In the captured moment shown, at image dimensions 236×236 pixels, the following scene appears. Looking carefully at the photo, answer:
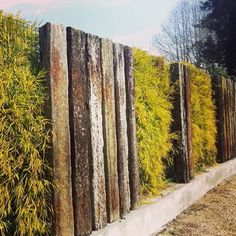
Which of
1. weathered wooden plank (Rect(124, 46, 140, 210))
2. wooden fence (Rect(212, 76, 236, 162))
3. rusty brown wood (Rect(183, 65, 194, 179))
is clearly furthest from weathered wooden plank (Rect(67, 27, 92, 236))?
wooden fence (Rect(212, 76, 236, 162))

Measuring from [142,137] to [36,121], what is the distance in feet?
7.17

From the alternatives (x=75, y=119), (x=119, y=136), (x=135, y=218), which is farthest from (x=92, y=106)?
(x=135, y=218)

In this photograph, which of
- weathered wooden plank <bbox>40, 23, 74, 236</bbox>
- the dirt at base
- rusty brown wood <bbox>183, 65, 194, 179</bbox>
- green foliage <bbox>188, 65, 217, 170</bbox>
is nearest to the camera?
weathered wooden plank <bbox>40, 23, 74, 236</bbox>

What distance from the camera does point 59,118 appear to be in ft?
11.3

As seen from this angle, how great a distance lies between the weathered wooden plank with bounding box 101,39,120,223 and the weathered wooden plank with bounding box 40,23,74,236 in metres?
0.64

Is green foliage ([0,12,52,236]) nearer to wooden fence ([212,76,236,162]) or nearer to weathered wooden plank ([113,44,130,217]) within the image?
weathered wooden plank ([113,44,130,217])

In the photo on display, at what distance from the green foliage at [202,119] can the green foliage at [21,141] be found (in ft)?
14.1

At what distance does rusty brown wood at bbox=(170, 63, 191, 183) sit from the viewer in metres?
6.37

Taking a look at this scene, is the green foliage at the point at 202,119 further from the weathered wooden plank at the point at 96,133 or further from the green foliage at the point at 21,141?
the green foliage at the point at 21,141

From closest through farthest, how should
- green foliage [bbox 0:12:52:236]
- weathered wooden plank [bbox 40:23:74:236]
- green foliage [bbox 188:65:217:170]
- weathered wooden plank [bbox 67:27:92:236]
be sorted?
green foliage [bbox 0:12:52:236] → weathered wooden plank [bbox 40:23:74:236] → weathered wooden plank [bbox 67:27:92:236] → green foliage [bbox 188:65:217:170]

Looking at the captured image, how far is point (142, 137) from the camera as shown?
5.30m

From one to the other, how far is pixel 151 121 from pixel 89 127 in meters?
1.86

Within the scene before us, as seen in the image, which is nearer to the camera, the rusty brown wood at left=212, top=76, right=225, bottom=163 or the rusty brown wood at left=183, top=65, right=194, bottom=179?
the rusty brown wood at left=183, top=65, right=194, bottom=179

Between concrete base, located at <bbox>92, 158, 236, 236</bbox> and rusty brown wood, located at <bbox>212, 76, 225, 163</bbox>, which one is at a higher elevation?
rusty brown wood, located at <bbox>212, 76, 225, 163</bbox>
